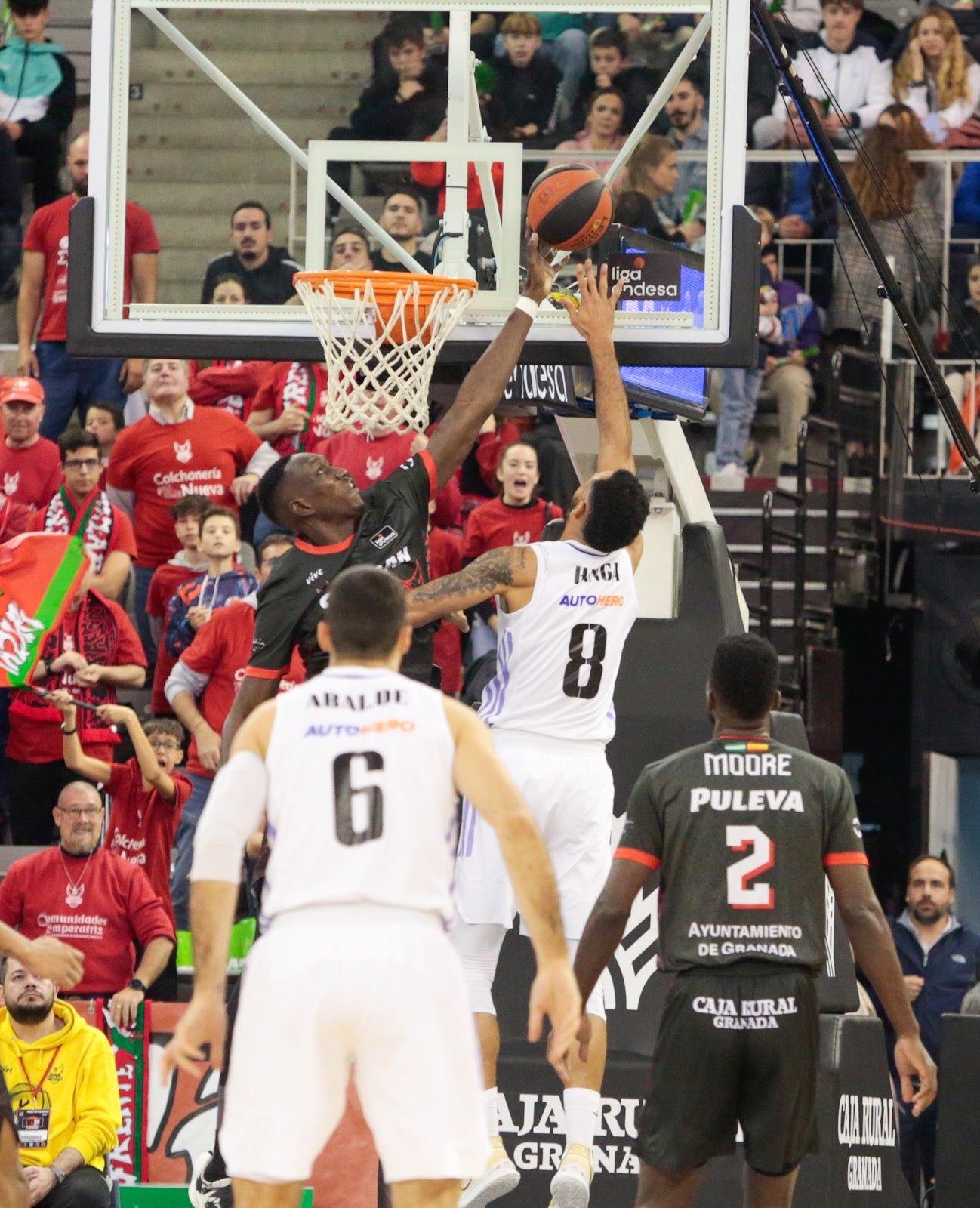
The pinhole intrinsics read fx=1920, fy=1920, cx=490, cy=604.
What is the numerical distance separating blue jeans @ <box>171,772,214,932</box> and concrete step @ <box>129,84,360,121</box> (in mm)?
6866

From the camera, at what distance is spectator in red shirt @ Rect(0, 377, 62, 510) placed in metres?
11.9

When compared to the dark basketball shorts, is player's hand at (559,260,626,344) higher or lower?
higher

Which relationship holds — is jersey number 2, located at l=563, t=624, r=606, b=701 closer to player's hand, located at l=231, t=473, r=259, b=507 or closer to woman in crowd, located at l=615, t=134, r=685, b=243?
player's hand, located at l=231, t=473, r=259, b=507

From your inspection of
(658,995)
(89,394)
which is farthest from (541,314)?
(89,394)

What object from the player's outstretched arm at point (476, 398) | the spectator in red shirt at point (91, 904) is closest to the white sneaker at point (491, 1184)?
the player's outstretched arm at point (476, 398)

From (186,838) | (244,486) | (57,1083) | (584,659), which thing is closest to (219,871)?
(584,659)

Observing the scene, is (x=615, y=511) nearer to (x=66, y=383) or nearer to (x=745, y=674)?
(x=745, y=674)

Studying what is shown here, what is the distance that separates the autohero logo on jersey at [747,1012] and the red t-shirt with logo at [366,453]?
5520mm

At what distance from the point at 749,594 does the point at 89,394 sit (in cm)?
503

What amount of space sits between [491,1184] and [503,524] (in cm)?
538

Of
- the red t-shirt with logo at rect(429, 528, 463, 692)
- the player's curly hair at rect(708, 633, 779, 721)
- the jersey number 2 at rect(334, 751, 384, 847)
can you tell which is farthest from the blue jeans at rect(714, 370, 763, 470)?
the jersey number 2 at rect(334, 751, 384, 847)

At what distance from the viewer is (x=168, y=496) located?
12.0 metres

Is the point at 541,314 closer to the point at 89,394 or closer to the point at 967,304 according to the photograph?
the point at 89,394

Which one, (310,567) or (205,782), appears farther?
(205,782)
